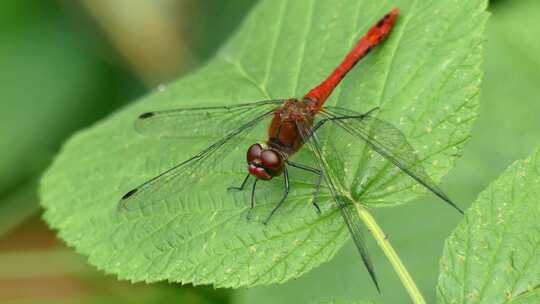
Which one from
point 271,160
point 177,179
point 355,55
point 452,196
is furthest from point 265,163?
point 452,196

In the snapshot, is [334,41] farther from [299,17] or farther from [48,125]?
[48,125]

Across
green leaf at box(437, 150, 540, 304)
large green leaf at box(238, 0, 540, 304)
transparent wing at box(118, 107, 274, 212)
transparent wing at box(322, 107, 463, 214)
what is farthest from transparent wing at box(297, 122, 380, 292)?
large green leaf at box(238, 0, 540, 304)

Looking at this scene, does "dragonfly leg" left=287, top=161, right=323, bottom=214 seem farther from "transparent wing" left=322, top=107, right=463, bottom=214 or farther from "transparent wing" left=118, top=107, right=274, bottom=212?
"transparent wing" left=118, top=107, right=274, bottom=212

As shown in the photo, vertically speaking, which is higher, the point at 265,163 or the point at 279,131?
the point at 279,131

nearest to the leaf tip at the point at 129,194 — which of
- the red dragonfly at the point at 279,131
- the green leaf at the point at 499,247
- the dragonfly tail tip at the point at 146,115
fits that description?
the red dragonfly at the point at 279,131

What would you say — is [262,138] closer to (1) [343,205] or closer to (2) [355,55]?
(2) [355,55]

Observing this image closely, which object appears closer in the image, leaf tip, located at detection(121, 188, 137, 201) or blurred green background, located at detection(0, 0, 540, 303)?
leaf tip, located at detection(121, 188, 137, 201)

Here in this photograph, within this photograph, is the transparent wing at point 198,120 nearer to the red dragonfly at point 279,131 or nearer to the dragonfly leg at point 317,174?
the red dragonfly at point 279,131
